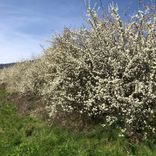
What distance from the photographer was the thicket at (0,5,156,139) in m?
12.2

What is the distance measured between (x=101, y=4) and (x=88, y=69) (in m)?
2.42

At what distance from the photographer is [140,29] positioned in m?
13.3

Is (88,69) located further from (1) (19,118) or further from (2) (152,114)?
(1) (19,118)

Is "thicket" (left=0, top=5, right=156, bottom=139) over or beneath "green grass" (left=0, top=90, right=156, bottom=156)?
over

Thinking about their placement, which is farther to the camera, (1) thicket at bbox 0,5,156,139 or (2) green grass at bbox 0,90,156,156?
(1) thicket at bbox 0,5,156,139

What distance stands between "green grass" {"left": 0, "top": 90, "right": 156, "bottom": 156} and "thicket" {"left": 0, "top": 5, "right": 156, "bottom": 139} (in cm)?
50

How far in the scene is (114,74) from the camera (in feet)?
41.7

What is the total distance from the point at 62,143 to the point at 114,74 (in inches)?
111

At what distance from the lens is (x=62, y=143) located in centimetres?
1287

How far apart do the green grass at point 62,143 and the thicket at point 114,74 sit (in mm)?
505

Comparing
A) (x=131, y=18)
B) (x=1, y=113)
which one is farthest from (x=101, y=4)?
(x=1, y=113)

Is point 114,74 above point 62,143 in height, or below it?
above

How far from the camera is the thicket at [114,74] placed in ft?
40.2

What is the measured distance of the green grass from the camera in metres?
11.5
